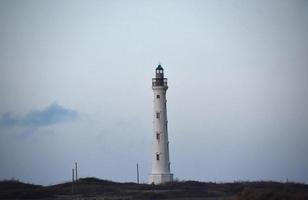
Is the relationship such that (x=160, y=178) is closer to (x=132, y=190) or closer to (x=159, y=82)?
(x=132, y=190)

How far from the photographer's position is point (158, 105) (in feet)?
206

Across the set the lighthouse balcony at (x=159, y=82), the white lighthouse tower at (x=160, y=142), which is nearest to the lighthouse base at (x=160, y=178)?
the white lighthouse tower at (x=160, y=142)

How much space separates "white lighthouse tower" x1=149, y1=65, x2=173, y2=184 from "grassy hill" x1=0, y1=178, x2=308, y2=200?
4.48ft

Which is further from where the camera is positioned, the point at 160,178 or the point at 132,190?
the point at 160,178

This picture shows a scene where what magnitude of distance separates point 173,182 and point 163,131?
405cm

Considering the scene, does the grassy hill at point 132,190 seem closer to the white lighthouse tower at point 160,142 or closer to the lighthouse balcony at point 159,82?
the white lighthouse tower at point 160,142

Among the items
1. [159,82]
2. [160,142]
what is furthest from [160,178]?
[159,82]

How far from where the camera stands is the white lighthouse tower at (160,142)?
62375 mm

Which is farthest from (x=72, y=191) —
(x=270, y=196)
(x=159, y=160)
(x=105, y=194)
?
(x=270, y=196)

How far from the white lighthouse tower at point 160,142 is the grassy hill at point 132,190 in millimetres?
1366

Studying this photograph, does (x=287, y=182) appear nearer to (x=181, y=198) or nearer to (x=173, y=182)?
(x=173, y=182)

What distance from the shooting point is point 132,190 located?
59562mm

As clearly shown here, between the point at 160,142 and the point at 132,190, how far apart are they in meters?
4.96

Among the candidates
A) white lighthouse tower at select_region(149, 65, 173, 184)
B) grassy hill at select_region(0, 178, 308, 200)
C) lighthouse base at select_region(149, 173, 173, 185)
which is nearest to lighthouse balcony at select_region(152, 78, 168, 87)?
white lighthouse tower at select_region(149, 65, 173, 184)
